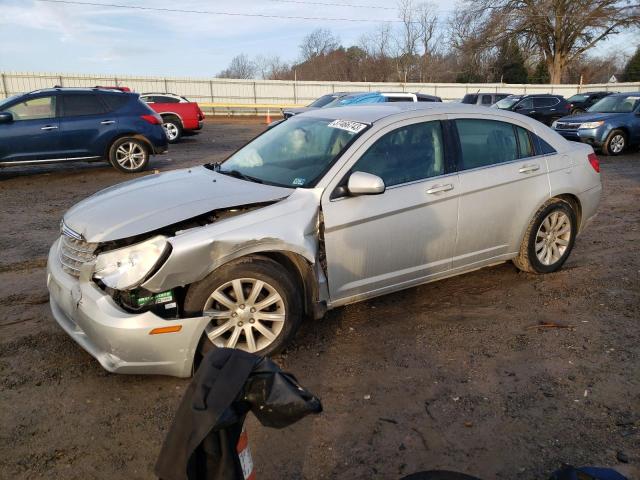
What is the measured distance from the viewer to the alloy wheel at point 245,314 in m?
3.37

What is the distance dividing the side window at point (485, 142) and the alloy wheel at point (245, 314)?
79.4 inches

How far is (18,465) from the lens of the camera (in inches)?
103

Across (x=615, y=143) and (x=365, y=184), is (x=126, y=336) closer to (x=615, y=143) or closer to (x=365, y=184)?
(x=365, y=184)

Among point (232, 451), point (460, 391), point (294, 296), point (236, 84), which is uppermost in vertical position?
point (236, 84)

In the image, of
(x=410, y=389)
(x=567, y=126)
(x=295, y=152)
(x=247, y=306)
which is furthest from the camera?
(x=567, y=126)

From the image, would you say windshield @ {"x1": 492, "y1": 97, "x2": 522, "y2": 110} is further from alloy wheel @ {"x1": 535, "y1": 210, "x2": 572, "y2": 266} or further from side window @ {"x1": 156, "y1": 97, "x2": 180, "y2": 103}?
alloy wheel @ {"x1": 535, "y1": 210, "x2": 572, "y2": 266}

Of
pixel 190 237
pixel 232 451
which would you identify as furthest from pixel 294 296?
pixel 232 451

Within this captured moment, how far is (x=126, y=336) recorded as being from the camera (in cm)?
306

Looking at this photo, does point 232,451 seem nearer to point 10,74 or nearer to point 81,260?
point 81,260

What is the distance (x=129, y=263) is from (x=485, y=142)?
10.3 ft

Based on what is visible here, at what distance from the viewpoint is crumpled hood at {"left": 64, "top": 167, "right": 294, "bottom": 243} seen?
10.8 feet

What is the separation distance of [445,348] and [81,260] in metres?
2.55

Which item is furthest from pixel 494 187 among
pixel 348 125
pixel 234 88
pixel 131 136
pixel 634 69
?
pixel 634 69

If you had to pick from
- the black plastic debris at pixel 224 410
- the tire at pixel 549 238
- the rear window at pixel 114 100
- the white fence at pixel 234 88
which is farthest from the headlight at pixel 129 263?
the white fence at pixel 234 88
